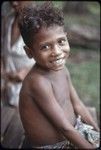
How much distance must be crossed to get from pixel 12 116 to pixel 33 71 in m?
1.00

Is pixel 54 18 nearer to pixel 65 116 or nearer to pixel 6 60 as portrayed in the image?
pixel 65 116

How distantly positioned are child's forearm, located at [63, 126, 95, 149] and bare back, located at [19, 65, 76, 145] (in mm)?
106

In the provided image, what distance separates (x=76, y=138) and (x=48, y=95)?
282 millimetres

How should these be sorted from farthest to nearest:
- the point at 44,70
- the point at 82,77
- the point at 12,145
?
the point at 82,77 → the point at 12,145 → the point at 44,70

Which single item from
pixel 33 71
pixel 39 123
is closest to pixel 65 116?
pixel 39 123

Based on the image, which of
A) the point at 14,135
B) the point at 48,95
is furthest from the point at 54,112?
the point at 14,135

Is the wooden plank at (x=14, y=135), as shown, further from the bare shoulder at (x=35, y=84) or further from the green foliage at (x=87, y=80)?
the green foliage at (x=87, y=80)

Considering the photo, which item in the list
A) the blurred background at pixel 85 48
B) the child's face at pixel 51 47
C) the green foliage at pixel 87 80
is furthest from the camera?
the blurred background at pixel 85 48

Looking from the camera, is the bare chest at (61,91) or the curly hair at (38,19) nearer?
the curly hair at (38,19)

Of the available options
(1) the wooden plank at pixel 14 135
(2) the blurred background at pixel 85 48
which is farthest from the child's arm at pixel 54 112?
(2) the blurred background at pixel 85 48

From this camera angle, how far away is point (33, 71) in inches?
90.7

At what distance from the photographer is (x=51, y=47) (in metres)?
Answer: 2.12

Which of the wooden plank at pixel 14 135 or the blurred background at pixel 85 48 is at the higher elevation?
the wooden plank at pixel 14 135

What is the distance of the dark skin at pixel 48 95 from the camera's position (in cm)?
213
